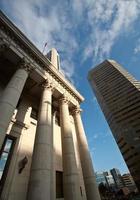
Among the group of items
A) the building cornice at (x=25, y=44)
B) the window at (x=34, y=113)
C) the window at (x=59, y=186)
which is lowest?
the window at (x=59, y=186)

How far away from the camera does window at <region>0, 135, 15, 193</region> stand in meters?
8.23

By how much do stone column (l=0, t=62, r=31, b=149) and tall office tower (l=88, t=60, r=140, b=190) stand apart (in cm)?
7065

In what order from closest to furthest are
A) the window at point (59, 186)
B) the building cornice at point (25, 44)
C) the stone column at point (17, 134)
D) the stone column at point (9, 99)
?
the stone column at point (9, 99) → the stone column at point (17, 134) → the window at point (59, 186) → the building cornice at point (25, 44)

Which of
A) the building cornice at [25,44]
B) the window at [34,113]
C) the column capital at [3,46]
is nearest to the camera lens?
the column capital at [3,46]

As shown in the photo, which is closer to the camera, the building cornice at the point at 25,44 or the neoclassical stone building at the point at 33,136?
the neoclassical stone building at the point at 33,136

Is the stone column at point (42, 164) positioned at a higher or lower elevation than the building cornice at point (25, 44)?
lower

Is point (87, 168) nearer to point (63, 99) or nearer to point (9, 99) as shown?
point (63, 99)

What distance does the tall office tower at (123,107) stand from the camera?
65.8m

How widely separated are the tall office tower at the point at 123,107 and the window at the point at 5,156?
69.3 metres

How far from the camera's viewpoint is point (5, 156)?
9086mm

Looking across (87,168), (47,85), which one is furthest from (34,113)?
(87,168)

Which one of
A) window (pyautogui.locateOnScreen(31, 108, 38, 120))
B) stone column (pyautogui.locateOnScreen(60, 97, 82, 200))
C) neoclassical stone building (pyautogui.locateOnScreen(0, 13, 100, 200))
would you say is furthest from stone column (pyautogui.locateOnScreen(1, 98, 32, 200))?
stone column (pyautogui.locateOnScreen(60, 97, 82, 200))

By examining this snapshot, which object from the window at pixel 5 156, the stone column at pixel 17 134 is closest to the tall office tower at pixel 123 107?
the stone column at pixel 17 134

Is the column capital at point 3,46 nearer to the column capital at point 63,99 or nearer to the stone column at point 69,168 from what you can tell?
the column capital at point 63,99
